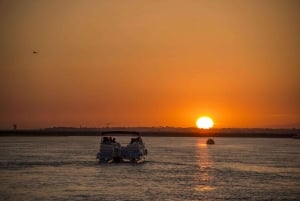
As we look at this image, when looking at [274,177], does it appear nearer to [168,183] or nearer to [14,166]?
[168,183]

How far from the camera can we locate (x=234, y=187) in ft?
190

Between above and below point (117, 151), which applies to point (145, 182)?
below

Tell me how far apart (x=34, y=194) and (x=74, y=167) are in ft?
97.9

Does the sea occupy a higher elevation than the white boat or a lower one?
lower

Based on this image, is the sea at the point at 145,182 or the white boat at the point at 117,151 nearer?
the sea at the point at 145,182

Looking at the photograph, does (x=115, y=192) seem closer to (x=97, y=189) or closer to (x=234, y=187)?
(x=97, y=189)

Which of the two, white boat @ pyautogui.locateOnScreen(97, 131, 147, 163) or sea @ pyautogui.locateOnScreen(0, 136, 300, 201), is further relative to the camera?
Answer: white boat @ pyautogui.locateOnScreen(97, 131, 147, 163)

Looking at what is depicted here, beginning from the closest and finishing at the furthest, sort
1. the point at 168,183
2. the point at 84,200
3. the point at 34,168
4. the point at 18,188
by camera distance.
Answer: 1. the point at 84,200
2. the point at 18,188
3. the point at 168,183
4. the point at 34,168

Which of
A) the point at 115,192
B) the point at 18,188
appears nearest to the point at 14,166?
the point at 18,188

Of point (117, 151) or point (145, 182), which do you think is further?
point (117, 151)

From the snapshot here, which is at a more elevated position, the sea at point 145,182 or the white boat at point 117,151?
the white boat at point 117,151

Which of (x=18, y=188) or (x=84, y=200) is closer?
(x=84, y=200)

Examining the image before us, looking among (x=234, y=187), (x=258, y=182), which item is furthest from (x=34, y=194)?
(x=258, y=182)

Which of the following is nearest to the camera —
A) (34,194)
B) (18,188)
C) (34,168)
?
(34,194)
